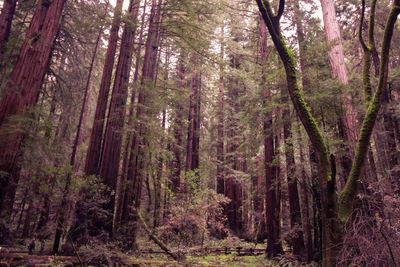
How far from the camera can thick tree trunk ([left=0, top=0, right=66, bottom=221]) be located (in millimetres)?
4902

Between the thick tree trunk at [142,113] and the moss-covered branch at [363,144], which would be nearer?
the moss-covered branch at [363,144]

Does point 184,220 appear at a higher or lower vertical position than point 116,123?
lower

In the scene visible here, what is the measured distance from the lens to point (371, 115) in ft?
13.3

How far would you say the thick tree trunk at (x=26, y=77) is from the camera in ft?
16.1

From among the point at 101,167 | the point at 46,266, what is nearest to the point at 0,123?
the point at 46,266

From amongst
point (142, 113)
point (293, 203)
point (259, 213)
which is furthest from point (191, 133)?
point (293, 203)

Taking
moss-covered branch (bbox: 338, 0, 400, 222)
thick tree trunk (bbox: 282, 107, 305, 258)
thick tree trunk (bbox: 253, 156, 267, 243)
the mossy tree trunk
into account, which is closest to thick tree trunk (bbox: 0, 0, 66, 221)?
the mossy tree trunk

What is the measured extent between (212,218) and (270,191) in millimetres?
3065

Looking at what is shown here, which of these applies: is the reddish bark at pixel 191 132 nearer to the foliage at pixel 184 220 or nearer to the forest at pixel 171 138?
the forest at pixel 171 138

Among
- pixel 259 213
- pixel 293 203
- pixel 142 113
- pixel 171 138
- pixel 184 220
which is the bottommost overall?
pixel 184 220

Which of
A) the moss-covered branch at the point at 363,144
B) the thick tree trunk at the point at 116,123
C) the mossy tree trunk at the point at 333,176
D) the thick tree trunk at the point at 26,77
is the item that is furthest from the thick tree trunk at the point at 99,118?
the moss-covered branch at the point at 363,144

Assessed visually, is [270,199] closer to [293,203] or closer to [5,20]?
[293,203]

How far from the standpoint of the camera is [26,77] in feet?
17.8

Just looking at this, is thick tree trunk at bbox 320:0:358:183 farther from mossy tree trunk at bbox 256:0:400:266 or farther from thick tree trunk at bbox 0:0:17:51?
thick tree trunk at bbox 0:0:17:51
